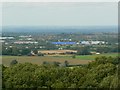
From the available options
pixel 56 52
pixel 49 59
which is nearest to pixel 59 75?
pixel 49 59

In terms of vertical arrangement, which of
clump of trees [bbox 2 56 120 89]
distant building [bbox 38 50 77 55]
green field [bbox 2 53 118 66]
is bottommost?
clump of trees [bbox 2 56 120 89]

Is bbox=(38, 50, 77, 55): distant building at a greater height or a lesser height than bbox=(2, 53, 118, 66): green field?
greater

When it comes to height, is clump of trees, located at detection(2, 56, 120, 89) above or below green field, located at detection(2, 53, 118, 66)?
below

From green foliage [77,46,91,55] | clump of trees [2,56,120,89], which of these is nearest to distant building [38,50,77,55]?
green foliage [77,46,91,55]

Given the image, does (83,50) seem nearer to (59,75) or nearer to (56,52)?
(56,52)

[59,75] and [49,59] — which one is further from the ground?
[49,59]

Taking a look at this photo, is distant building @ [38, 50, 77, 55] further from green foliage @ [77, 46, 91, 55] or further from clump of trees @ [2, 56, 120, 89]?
clump of trees @ [2, 56, 120, 89]

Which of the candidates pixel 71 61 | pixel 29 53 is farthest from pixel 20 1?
pixel 71 61

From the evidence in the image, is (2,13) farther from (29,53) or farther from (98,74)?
(98,74)
